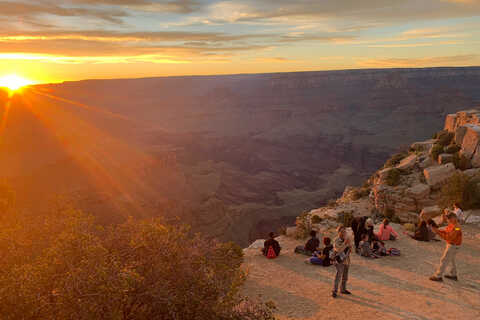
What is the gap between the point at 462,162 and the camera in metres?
19.2

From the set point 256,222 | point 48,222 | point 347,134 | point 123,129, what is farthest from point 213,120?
point 48,222

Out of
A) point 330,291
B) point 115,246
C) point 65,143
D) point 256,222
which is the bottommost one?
point 256,222

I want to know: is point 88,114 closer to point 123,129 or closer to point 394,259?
point 123,129

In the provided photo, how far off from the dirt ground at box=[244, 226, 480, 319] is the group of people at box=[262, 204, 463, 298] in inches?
11.9

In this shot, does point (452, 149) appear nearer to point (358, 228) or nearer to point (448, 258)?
point (358, 228)

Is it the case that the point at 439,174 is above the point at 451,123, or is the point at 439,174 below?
below

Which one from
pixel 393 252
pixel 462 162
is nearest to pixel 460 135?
pixel 462 162

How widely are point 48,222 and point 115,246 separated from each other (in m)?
1.32

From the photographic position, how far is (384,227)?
1442 cm

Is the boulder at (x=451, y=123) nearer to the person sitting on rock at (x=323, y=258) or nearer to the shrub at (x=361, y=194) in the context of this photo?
the shrub at (x=361, y=194)

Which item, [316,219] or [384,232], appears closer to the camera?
[384,232]

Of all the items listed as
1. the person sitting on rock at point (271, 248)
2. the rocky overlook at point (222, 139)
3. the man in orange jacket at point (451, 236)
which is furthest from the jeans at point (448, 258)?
the rocky overlook at point (222, 139)

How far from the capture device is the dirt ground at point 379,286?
29.7 feet

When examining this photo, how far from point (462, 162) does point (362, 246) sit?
1034cm
